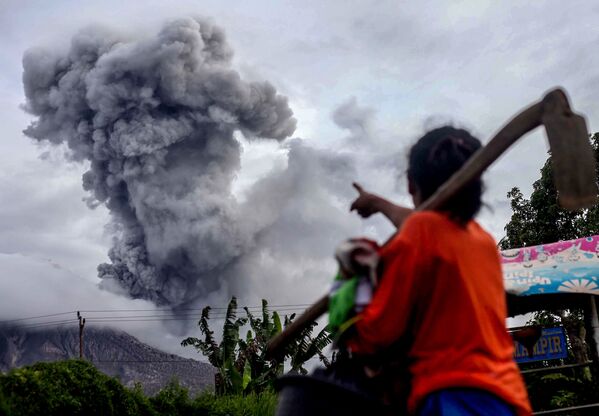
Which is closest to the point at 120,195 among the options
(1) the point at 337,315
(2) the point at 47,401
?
(2) the point at 47,401

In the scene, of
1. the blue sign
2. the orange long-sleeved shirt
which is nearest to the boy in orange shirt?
the orange long-sleeved shirt

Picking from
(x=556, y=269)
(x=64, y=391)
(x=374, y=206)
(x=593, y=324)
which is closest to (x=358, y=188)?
(x=374, y=206)

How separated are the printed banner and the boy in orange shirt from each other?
22.3 ft

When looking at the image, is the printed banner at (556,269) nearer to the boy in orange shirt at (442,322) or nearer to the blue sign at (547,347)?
the blue sign at (547,347)

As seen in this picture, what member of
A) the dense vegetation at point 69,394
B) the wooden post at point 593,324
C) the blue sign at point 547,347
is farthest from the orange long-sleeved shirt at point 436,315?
the wooden post at point 593,324

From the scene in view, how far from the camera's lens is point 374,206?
6.62ft

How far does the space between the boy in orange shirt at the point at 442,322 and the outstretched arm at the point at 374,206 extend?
480mm

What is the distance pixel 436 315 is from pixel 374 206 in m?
0.69

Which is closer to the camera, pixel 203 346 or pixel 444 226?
pixel 444 226

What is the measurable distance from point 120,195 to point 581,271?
A: 57270mm

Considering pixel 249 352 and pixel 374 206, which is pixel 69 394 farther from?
pixel 249 352

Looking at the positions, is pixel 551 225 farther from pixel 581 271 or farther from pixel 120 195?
pixel 120 195

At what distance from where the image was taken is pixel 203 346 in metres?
23.8

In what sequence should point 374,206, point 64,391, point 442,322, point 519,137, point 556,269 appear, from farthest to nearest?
point 556,269 → point 64,391 → point 374,206 → point 519,137 → point 442,322
